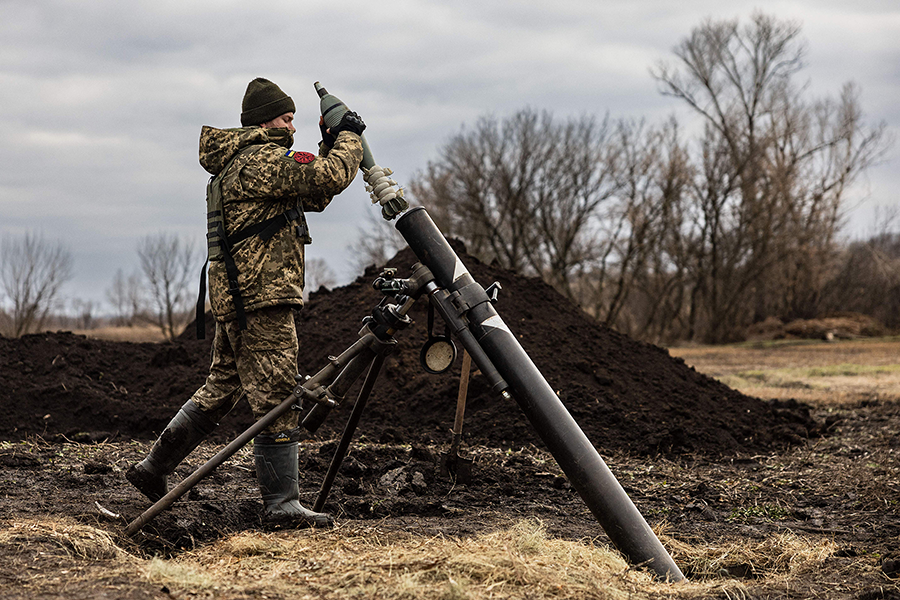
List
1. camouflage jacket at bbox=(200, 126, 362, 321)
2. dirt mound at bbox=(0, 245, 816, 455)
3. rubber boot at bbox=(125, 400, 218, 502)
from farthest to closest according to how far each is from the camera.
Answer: dirt mound at bbox=(0, 245, 816, 455), rubber boot at bbox=(125, 400, 218, 502), camouflage jacket at bbox=(200, 126, 362, 321)

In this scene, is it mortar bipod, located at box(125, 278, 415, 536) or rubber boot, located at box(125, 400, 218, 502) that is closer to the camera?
mortar bipod, located at box(125, 278, 415, 536)

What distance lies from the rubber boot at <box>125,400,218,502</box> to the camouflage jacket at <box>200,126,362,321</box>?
625mm

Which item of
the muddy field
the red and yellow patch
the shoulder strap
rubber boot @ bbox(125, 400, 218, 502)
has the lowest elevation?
the muddy field

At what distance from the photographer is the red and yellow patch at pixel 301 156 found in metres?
4.06

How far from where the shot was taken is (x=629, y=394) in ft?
28.6

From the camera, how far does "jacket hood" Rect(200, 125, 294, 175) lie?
169 inches

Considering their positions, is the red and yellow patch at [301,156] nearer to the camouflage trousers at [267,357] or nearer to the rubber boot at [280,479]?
the camouflage trousers at [267,357]

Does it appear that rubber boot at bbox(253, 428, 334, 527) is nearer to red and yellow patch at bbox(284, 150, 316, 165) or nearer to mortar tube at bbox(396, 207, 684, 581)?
mortar tube at bbox(396, 207, 684, 581)

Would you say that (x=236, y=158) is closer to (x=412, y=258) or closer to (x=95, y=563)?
(x=95, y=563)

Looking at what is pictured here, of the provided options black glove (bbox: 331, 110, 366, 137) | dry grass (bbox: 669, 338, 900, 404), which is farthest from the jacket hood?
dry grass (bbox: 669, 338, 900, 404)

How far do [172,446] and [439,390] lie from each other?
438 centimetres

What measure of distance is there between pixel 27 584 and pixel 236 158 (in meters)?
2.31

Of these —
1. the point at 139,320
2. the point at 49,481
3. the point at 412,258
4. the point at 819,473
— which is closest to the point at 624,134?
the point at 139,320

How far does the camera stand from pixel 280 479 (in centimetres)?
422
